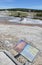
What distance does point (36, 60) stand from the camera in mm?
8656

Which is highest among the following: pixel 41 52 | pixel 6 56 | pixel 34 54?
pixel 6 56

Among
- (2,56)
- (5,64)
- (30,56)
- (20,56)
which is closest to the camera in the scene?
(5,64)

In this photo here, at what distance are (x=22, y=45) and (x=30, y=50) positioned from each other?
0.53 meters

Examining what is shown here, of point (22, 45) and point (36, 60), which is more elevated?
point (22, 45)

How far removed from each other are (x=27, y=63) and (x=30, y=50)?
869mm

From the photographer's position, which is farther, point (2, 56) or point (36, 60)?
point (36, 60)

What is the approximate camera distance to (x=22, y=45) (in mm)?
8484

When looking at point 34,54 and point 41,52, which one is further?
point 41,52

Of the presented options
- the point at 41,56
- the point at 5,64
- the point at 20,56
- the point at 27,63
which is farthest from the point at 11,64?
the point at 41,56

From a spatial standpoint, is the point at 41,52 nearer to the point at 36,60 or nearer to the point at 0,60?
the point at 36,60

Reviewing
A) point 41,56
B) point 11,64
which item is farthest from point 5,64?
point 41,56

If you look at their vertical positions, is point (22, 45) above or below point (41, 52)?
above

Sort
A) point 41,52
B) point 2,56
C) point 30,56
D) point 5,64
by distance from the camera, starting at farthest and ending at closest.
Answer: point 41,52
point 30,56
point 2,56
point 5,64

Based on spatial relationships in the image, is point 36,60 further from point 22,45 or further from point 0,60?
point 0,60
